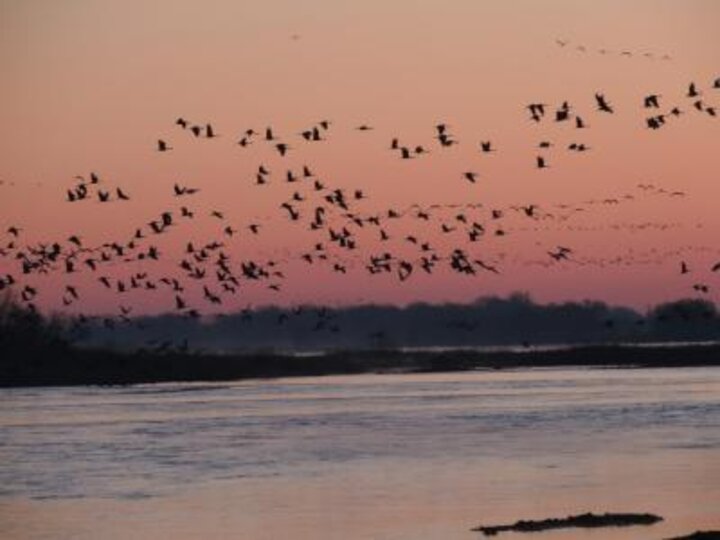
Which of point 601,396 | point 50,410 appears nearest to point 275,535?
point 50,410

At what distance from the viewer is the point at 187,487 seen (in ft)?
191

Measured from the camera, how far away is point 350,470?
6369 cm

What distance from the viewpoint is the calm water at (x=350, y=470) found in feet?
157

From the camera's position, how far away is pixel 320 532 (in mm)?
45531

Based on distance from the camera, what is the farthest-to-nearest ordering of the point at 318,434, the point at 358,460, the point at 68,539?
the point at 318,434
the point at 358,460
the point at 68,539

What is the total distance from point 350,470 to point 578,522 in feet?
64.2

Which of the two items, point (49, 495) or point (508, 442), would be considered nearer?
point (49, 495)

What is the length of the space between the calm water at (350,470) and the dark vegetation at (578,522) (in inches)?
23.7

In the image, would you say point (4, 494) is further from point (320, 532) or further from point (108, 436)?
point (108, 436)

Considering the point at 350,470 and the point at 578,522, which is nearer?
the point at 578,522

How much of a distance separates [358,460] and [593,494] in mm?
16386

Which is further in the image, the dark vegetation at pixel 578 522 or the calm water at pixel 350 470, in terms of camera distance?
the calm water at pixel 350 470

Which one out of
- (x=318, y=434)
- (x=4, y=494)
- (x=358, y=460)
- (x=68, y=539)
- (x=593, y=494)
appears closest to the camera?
(x=68, y=539)

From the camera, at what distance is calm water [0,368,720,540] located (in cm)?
4781
